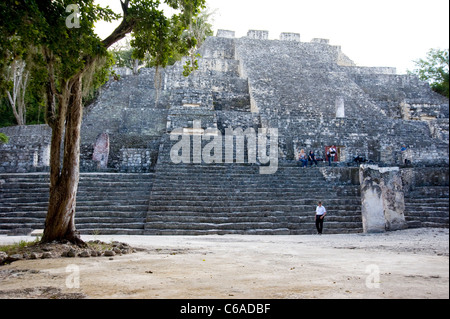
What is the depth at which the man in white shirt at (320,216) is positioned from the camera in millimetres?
8570

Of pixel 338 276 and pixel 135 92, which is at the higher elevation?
pixel 135 92

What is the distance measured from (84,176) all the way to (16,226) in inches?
102

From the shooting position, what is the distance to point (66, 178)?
5387mm

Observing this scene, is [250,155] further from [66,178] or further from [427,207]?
[66,178]

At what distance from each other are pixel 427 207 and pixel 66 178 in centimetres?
856

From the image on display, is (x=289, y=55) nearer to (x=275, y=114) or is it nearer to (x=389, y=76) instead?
(x=389, y=76)

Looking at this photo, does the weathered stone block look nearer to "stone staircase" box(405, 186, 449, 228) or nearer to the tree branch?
"stone staircase" box(405, 186, 449, 228)

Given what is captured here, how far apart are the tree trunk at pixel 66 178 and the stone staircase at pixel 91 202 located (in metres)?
3.25

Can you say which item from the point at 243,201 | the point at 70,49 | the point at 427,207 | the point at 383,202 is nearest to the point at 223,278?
the point at 70,49

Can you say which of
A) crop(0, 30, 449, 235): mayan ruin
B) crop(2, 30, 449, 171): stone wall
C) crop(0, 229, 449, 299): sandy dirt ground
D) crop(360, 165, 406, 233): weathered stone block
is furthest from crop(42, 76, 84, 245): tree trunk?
crop(360, 165, 406, 233): weathered stone block

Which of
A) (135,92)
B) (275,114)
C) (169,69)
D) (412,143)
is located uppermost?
(169,69)

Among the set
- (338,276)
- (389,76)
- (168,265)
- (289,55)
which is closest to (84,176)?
(168,265)

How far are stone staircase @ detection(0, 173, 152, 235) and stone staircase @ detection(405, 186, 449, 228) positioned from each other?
6488 millimetres

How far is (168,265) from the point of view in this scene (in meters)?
3.87
